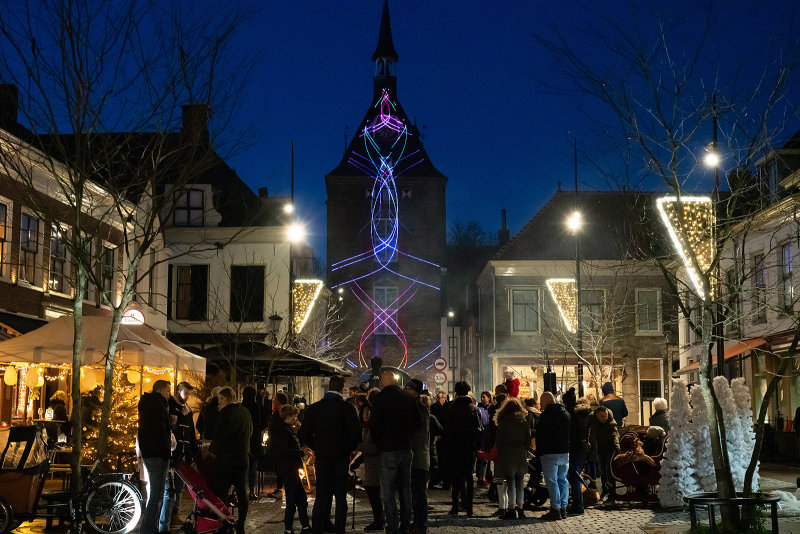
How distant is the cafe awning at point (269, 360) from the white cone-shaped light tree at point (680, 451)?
31.3 ft

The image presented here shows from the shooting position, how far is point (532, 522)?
1505cm

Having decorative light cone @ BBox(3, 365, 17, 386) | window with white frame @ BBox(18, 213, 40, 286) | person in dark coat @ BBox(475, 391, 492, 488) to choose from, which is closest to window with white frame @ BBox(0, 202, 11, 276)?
window with white frame @ BBox(18, 213, 40, 286)

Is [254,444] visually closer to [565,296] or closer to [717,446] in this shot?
[717,446]

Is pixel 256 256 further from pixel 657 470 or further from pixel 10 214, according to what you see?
pixel 657 470

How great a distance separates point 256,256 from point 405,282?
23.9m

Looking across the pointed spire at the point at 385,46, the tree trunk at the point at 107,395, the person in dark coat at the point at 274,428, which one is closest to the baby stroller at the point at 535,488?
the person in dark coat at the point at 274,428

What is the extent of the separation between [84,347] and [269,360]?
872 cm

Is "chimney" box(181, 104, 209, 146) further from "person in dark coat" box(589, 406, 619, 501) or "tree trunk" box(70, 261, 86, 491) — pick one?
"person in dark coat" box(589, 406, 619, 501)

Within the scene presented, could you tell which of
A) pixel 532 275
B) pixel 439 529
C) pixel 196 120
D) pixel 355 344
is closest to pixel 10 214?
pixel 196 120

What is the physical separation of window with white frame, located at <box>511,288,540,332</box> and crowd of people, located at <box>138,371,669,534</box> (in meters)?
30.9

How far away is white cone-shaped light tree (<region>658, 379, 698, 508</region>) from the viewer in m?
15.6

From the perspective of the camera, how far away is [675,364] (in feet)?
161

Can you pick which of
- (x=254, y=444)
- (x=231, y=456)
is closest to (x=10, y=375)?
(x=254, y=444)

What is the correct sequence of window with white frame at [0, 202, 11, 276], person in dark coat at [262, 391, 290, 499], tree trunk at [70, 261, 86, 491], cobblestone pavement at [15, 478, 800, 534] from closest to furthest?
1. tree trunk at [70, 261, 86, 491]
2. cobblestone pavement at [15, 478, 800, 534]
3. person in dark coat at [262, 391, 290, 499]
4. window with white frame at [0, 202, 11, 276]
